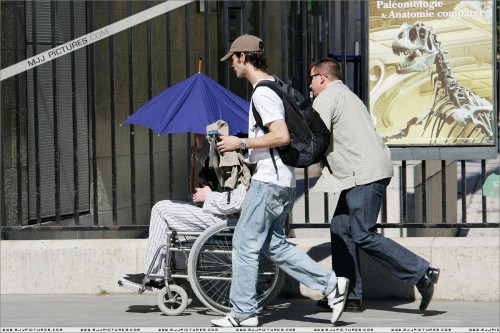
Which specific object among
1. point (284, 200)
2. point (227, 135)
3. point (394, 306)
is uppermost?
point (227, 135)

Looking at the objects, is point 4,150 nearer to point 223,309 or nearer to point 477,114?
point 223,309

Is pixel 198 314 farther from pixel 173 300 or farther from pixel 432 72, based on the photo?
pixel 432 72

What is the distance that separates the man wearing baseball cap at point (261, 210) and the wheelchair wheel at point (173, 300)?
424mm

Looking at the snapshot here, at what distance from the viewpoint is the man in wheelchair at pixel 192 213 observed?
6.88 m

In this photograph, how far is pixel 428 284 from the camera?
6.88 m

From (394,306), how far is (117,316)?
191cm

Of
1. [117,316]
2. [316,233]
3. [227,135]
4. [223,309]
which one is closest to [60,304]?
[117,316]

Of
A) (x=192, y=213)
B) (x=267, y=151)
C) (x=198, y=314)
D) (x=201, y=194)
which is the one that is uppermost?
(x=267, y=151)

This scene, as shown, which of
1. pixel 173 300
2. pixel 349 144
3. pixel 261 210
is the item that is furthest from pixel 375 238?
pixel 173 300

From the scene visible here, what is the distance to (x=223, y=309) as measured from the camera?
22.7 ft

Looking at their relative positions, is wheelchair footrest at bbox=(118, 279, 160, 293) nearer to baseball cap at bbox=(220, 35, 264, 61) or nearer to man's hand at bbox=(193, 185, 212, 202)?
man's hand at bbox=(193, 185, 212, 202)

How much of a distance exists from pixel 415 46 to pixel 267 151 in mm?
1770

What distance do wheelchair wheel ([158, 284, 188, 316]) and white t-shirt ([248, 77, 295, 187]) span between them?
106 centimetres

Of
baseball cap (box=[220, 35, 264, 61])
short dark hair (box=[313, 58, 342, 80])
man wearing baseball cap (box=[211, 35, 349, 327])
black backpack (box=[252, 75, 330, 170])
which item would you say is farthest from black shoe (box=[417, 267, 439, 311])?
baseball cap (box=[220, 35, 264, 61])
